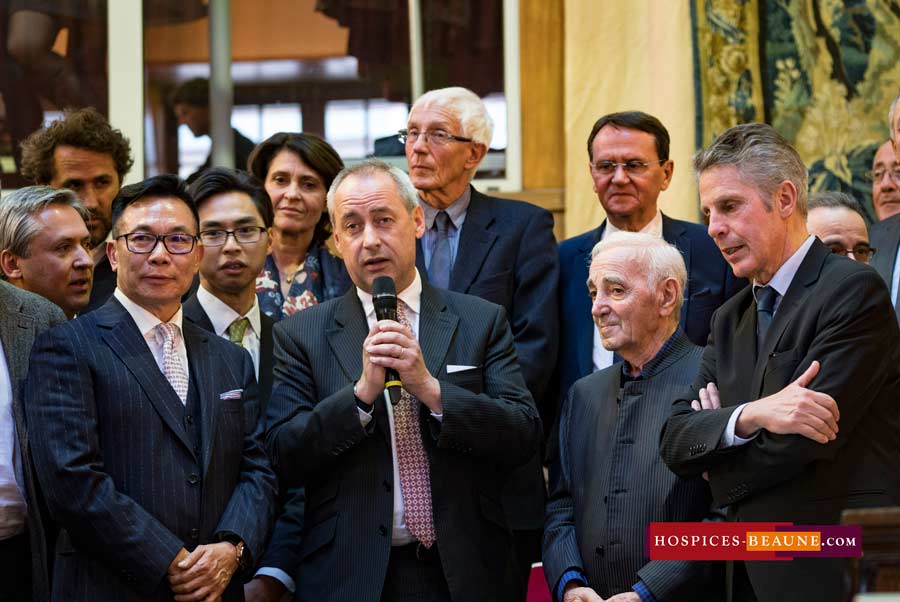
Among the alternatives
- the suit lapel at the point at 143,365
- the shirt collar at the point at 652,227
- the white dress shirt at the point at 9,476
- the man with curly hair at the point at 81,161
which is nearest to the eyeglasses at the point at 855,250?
the shirt collar at the point at 652,227

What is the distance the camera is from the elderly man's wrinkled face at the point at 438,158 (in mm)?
4320

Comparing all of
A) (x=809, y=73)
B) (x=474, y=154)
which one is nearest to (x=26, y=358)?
(x=474, y=154)

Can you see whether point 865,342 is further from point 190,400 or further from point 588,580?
point 190,400

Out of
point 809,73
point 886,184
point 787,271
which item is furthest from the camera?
point 809,73

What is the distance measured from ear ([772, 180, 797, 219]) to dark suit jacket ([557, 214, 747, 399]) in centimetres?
95

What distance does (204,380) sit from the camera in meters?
3.45

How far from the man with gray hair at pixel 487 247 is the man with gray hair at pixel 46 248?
1048 mm

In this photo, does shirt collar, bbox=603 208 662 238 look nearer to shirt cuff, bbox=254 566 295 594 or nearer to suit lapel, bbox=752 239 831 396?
suit lapel, bbox=752 239 831 396

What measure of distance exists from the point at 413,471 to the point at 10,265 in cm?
140

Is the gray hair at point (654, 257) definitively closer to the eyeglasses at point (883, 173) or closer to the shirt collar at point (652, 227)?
the shirt collar at point (652, 227)

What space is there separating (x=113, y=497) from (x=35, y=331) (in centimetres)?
63

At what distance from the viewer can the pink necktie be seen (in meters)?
3.41

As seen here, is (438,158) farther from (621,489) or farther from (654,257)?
(621,489)

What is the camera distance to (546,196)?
5598 millimetres
